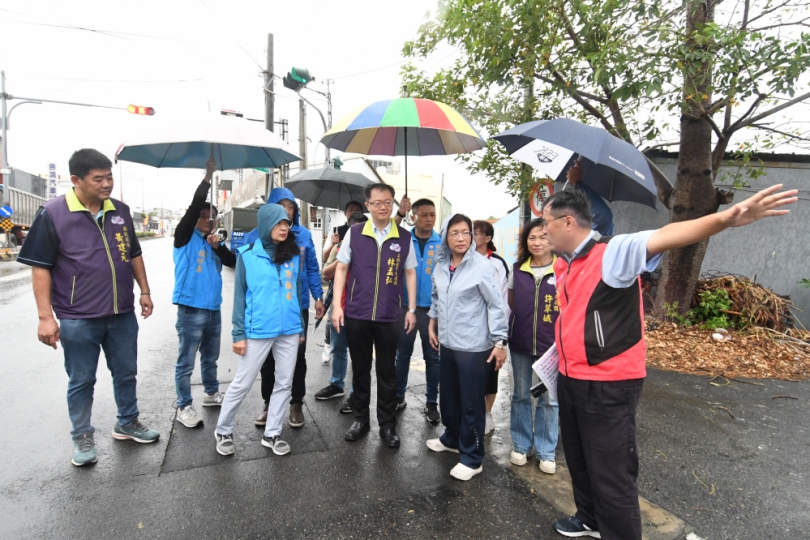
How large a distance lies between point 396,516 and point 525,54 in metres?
5.27

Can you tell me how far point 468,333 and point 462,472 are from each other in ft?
3.16

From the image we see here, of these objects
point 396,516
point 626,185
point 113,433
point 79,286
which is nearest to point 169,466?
point 113,433

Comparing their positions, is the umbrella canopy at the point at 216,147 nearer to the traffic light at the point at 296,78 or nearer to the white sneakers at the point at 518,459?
the white sneakers at the point at 518,459

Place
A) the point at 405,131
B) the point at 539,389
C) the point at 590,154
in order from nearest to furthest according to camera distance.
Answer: the point at 539,389
the point at 590,154
the point at 405,131

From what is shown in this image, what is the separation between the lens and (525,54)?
5586mm

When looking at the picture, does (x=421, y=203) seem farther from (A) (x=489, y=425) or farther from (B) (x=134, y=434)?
(B) (x=134, y=434)

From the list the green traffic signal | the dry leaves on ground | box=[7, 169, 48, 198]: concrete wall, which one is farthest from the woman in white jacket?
box=[7, 169, 48, 198]: concrete wall

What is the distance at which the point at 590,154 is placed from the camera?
2.94 metres

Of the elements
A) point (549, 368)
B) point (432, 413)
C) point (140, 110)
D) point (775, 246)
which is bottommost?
point (432, 413)

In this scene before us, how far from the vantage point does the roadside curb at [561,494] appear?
8.71 feet

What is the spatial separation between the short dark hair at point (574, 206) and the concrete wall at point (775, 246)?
6976 mm

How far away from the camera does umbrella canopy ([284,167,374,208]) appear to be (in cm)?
642

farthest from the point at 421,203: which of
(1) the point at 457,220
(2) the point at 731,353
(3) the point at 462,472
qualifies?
(2) the point at 731,353

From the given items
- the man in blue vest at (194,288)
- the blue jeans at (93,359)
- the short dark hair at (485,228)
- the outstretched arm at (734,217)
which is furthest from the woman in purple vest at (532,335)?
the blue jeans at (93,359)
